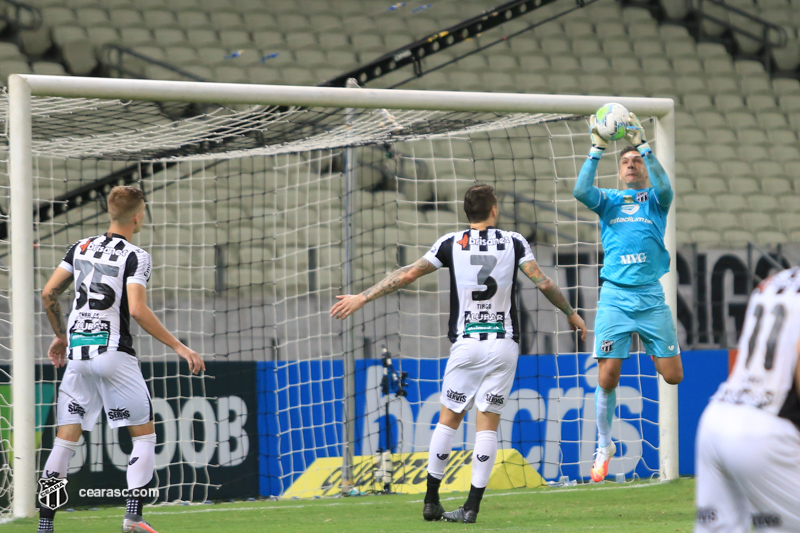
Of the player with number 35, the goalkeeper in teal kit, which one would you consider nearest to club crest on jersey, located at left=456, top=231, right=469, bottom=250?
the goalkeeper in teal kit

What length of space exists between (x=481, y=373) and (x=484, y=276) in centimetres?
53

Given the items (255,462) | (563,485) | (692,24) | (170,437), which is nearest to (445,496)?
(563,485)

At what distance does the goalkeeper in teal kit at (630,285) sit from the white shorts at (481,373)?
2.94 feet

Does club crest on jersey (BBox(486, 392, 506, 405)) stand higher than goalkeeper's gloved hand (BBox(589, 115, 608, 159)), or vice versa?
goalkeeper's gloved hand (BBox(589, 115, 608, 159))

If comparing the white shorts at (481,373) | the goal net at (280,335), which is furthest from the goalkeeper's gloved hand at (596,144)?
the white shorts at (481,373)

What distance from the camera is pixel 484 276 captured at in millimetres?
4801

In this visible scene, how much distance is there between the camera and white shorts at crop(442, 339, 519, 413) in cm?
475

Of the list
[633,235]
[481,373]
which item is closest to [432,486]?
[481,373]

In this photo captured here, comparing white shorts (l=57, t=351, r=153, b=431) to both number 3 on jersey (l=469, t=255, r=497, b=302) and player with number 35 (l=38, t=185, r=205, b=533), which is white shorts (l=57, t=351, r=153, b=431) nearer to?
player with number 35 (l=38, t=185, r=205, b=533)

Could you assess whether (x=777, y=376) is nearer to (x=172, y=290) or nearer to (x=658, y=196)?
(x=658, y=196)

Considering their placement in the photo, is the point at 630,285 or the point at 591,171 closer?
the point at 591,171

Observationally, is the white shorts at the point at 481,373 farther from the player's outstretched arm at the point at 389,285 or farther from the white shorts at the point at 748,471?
the white shorts at the point at 748,471

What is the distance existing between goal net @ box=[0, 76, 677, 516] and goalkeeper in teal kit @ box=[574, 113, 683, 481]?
1.03 m

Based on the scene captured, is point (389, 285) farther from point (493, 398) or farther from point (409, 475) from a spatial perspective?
point (409, 475)
